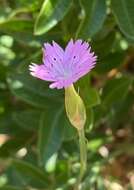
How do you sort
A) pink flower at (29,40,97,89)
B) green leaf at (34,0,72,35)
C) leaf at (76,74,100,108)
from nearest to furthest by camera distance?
pink flower at (29,40,97,89) → green leaf at (34,0,72,35) → leaf at (76,74,100,108)

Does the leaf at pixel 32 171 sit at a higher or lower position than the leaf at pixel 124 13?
lower

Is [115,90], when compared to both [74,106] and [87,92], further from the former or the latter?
[74,106]

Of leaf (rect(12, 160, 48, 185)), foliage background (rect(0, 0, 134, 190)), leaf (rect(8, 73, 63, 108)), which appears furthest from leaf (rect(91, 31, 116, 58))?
leaf (rect(12, 160, 48, 185))

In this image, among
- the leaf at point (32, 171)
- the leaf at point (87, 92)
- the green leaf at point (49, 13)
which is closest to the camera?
the green leaf at point (49, 13)

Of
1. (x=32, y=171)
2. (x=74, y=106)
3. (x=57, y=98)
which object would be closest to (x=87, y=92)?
(x=57, y=98)

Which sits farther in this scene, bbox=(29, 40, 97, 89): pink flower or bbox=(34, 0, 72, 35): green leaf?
bbox=(34, 0, 72, 35): green leaf

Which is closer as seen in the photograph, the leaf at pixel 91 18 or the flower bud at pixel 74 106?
the flower bud at pixel 74 106

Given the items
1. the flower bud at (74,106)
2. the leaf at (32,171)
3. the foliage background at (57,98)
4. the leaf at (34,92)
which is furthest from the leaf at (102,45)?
the flower bud at (74,106)

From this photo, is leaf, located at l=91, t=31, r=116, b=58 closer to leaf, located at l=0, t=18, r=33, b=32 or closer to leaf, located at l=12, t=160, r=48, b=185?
leaf, located at l=0, t=18, r=33, b=32

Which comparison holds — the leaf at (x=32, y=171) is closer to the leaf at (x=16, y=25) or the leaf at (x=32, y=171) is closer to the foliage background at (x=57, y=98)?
the foliage background at (x=57, y=98)
